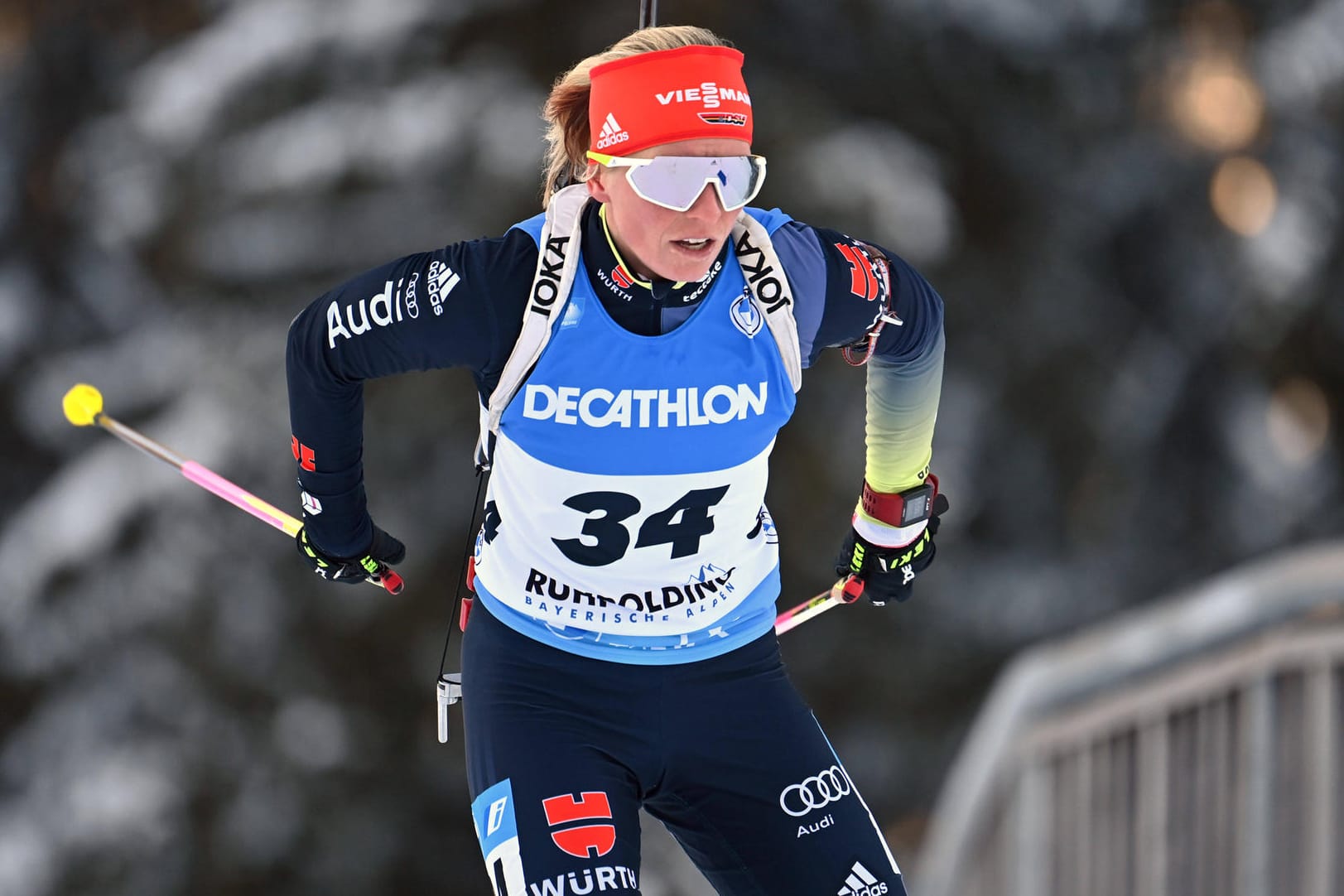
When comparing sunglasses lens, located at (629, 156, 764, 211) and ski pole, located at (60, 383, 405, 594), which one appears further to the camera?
ski pole, located at (60, 383, 405, 594)

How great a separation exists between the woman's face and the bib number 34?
0.97ft

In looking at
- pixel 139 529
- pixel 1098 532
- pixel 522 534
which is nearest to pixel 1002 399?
pixel 1098 532

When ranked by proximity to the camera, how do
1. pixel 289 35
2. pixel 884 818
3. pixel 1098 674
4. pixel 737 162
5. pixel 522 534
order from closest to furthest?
pixel 737 162 → pixel 522 534 → pixel 1098 674 → pixel 289 35 → pixel 884 818

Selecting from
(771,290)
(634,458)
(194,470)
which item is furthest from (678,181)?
(194,470)

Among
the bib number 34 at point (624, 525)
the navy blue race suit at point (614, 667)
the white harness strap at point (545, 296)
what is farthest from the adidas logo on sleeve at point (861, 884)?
the white harness strap at point (545, 296)

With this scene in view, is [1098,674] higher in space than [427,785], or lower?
higher

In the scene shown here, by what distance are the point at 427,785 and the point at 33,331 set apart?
2.65m

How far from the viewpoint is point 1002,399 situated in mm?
6266

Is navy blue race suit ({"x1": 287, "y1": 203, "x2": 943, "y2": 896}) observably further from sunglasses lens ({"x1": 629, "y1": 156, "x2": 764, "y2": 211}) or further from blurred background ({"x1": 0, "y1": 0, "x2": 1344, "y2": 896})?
blurred background ({"x1": 0, "y1": 0, "x2": 1344, "y2": 896})

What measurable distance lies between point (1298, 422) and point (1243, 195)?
1059mm

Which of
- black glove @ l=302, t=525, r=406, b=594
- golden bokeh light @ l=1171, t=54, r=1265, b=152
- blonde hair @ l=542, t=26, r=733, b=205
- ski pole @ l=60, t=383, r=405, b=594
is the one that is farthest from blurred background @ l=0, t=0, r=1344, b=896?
blonde hair @ l=542, t=26, r=733, b=205

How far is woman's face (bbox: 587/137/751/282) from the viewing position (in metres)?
1.75

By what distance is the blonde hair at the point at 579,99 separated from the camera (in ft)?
6.13

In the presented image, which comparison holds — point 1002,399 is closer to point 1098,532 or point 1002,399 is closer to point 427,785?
point 1098,532
